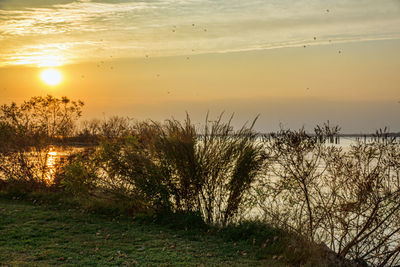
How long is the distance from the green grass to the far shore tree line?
680mm

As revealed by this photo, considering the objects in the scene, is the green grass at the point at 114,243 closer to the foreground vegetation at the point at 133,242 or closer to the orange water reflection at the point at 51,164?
the foreground vegetation at the point at 133,242

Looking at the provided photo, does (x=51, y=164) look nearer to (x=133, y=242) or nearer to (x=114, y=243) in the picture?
(x=114, y=243)

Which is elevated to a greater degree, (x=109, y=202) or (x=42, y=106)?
(x=42, y=106)

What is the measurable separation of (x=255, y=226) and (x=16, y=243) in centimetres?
496

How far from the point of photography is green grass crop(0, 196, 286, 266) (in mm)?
8048

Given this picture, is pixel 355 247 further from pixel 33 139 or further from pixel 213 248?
pixel 33 139

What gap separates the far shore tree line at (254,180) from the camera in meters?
8.01

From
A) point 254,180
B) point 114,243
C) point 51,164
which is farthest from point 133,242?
point 51,164

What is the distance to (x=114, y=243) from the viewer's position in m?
9.20

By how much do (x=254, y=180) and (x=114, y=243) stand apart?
355cm

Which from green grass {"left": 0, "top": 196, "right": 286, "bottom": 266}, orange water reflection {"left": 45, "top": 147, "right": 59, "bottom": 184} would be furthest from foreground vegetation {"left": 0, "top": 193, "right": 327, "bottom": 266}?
orange water reflection {"left": 45, "top": 147, "right": 59, "bottom": 184}

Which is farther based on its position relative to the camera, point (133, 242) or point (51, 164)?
point (51, 164)

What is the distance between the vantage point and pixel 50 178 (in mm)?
15406

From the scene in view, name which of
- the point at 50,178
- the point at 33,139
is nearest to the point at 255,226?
the point at 50,178
